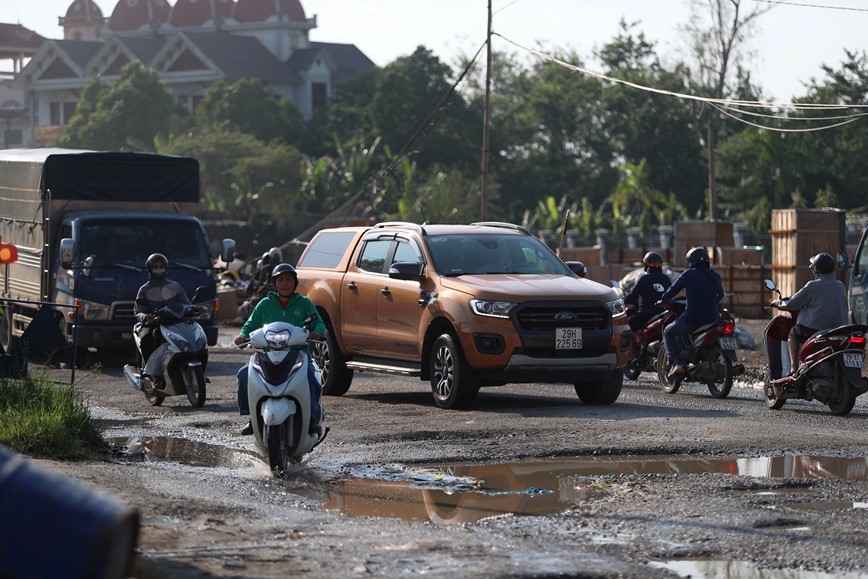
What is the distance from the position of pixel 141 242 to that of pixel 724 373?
8.48m

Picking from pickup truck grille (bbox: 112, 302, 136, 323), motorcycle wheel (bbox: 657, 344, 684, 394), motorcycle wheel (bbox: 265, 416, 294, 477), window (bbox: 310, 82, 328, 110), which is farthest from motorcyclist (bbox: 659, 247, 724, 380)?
window (bbox: 310, 82, 328, 110)

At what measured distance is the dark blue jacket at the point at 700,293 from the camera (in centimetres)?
1556

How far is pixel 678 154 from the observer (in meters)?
68.2

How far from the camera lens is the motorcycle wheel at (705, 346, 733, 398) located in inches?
602

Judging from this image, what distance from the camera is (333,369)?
15805 mm

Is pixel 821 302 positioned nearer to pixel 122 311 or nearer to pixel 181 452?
pixel 181 452

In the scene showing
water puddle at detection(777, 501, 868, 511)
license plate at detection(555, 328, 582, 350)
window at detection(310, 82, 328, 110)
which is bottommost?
water puddle at detection(777, 501, 868, 511)

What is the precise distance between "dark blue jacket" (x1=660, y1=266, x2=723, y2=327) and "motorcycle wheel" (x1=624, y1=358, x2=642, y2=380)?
2034 mm

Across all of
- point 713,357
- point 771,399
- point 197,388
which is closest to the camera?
point 771,399

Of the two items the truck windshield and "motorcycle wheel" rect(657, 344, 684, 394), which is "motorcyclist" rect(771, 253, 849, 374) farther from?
the truck windshield

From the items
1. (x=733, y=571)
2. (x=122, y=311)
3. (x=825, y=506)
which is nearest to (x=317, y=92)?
(x=122, y=311)

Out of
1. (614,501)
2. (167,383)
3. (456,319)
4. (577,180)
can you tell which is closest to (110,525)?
(614,501)

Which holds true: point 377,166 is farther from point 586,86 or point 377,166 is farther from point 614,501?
Answer: point 614,501

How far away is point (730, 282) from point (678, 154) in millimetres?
36639
